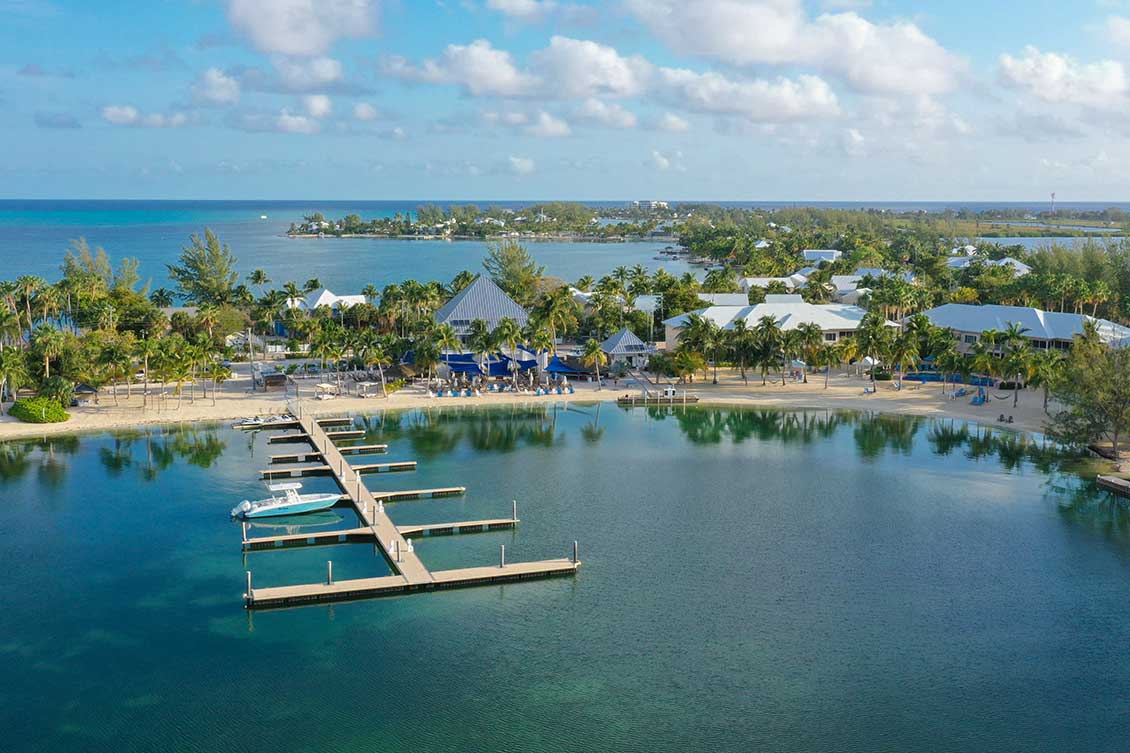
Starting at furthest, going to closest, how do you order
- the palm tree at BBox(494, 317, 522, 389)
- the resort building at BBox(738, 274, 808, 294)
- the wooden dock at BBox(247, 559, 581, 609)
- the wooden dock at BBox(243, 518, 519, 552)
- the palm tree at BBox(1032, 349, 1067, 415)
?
the resort building at BBox(738, 274, 808, 294) < the palm tree at BBox(494, 317, 522, 389) < the palm tree at BBox(1032, 349, 1067, 415) < the wooden dock at BBox(243, 518, 519, 552) < the wooden dock at BBox(247, 559, 581, 609)

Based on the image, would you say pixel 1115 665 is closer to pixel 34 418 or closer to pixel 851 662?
pixel 851 662

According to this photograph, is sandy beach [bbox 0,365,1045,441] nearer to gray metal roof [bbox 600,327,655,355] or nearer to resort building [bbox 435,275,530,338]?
gray metal roof [bbox 600,327,655,355]

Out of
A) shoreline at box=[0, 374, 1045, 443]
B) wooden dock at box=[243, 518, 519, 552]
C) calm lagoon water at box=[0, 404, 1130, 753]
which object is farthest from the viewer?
shoreline at box=[0, 374, 1045, 443]

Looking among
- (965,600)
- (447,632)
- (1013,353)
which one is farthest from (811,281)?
(447,632)

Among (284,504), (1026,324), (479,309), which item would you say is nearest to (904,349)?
(1026,324)

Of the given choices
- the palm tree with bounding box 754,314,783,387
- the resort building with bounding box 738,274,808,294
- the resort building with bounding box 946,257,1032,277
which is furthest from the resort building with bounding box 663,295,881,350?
the resort building with bounding box 946,257,1032,277
